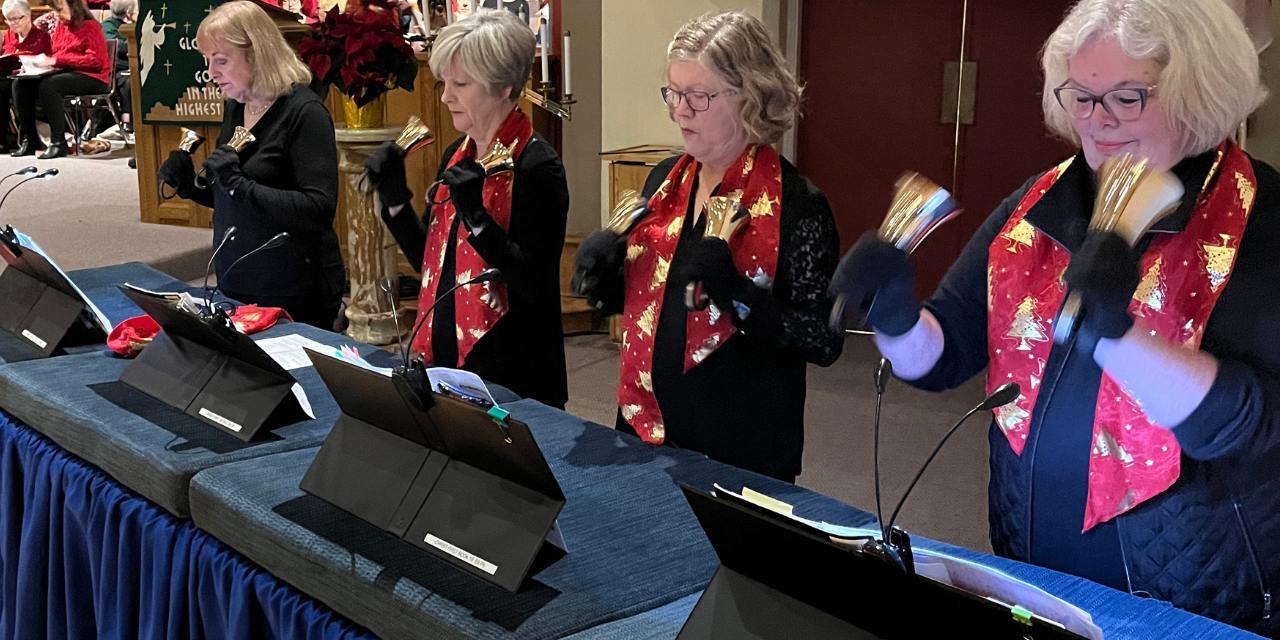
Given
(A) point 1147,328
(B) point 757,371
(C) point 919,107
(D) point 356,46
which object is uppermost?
(D) point 356,46

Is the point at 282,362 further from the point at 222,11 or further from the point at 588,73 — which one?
the point at 588,73

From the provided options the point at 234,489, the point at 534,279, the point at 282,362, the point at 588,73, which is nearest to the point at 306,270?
the point at 282,362

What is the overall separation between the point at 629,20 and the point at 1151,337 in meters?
3.84

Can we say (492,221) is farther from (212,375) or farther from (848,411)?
(848,411)

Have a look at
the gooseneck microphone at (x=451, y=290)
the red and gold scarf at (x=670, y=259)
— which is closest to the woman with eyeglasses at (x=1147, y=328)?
the red and gold scarf at (x=670, y=259)

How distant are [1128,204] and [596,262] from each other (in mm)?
885

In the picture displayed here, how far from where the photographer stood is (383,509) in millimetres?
1608

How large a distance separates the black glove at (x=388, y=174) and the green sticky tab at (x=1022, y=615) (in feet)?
5.11

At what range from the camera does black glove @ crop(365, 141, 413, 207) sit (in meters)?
2.25

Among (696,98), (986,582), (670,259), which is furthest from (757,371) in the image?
(986,582)

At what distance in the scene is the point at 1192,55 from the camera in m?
1.32

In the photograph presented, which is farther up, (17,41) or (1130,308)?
(1130,308)

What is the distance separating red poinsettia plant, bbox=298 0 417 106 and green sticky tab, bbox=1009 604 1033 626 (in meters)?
2.57

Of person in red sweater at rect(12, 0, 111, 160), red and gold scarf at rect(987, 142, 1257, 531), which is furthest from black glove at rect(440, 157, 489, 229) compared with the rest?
person in red sweater at rect(12, 0, 111, 160)
